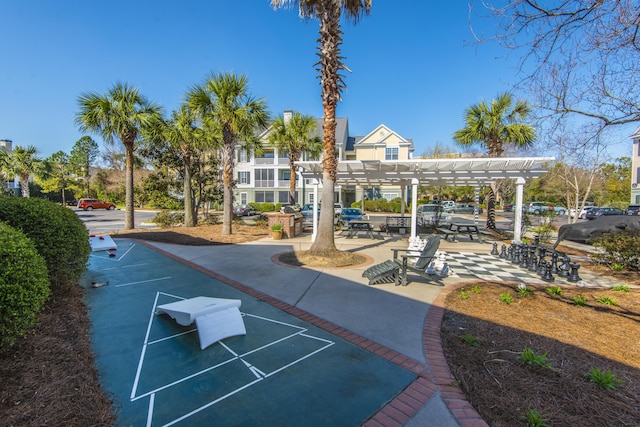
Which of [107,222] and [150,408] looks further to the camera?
[107,222]

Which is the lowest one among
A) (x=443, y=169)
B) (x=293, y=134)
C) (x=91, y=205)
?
(x=91, y=205)

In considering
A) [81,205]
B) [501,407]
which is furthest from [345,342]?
[81,205]

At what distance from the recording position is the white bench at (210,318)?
388 cm

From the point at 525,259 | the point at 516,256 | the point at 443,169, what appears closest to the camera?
the point at 525,259

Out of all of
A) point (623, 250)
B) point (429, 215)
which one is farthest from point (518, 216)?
point (429, 215)

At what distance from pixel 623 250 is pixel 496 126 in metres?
9.68

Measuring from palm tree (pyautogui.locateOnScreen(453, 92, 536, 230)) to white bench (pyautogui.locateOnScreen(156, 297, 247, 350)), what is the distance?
16374 mm

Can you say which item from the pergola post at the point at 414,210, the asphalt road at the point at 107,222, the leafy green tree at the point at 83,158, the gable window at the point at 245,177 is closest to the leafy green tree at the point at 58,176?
the leafy green tree at the point at 83,158

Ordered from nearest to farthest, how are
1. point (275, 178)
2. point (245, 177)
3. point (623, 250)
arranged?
point (623, 250)
point (275, 178)
point (245, 177)

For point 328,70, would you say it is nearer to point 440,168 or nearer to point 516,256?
point 440,168

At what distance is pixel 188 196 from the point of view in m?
17.4

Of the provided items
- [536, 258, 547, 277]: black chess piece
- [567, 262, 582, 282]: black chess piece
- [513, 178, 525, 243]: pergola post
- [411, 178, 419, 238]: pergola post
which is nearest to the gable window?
A: [411, 178, 419, 238]: pergola post

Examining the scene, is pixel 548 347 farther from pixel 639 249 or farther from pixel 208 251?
pixel 208 251

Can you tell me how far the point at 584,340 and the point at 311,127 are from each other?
19.9m
